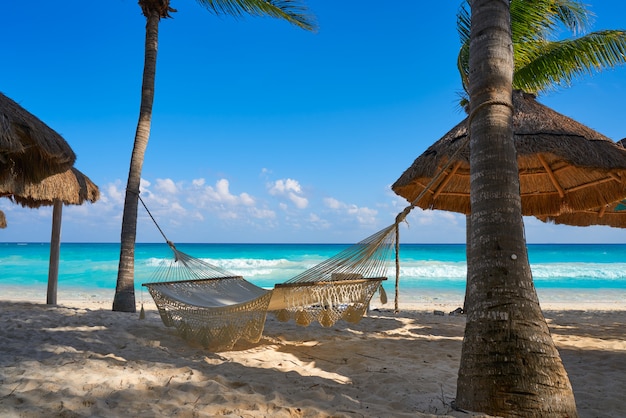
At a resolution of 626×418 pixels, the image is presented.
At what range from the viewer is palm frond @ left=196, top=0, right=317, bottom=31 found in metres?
4.68

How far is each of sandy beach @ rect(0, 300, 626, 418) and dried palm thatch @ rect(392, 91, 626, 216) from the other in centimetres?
102

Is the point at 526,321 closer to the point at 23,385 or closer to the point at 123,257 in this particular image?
the point at 23,385

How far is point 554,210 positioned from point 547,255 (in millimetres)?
23072

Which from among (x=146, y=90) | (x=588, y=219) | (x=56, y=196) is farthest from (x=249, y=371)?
(x=588, y=219)

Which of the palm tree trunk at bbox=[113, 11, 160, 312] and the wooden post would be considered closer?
the palm tree trunk at bbox=[113, 11, 160, 312]

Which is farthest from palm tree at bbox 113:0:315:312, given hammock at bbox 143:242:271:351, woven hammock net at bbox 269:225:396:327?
woven hammock net at bbox 269:225:396:327

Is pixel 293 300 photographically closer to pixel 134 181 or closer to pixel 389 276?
pixel 134 181

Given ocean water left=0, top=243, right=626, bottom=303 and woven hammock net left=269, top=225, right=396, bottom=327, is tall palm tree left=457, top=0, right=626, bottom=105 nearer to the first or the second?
woven hammock net left=269, top=225, right=396, bottom=327

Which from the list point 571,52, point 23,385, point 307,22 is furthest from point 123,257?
point 571,52

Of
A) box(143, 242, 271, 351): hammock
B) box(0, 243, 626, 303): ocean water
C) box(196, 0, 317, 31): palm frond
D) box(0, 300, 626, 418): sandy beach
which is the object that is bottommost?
box(0, 243, 626, 303): ocean water

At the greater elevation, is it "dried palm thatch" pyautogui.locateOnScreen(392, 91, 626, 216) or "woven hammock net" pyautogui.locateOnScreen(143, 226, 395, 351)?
"dried palm thatch" pyautogui.locateOnScreen(392, 91, 626, 216)

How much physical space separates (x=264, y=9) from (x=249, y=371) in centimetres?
384

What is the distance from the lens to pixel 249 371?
2254mm

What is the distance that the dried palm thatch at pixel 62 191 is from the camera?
4568 millimetres
